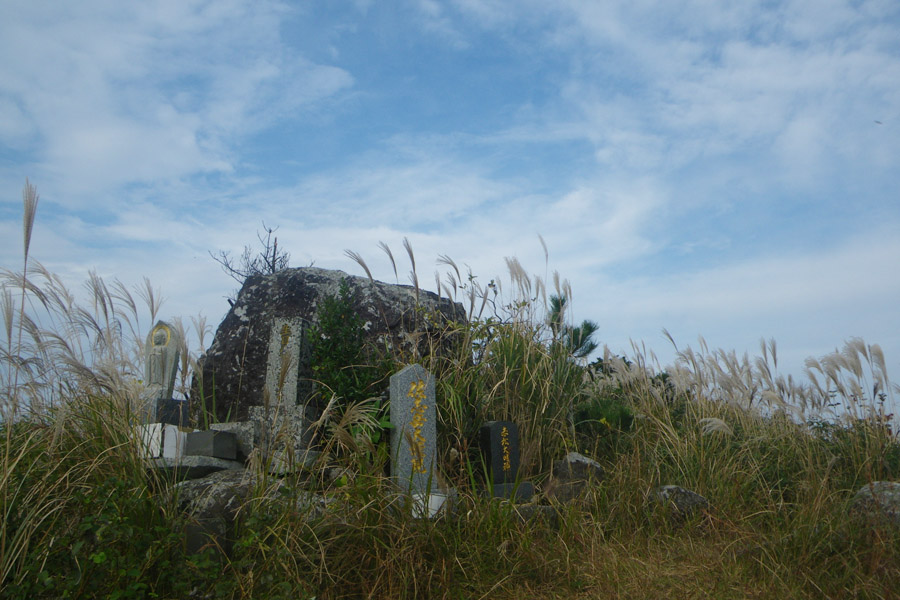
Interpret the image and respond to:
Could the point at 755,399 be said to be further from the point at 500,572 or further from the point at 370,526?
the point at 370,526

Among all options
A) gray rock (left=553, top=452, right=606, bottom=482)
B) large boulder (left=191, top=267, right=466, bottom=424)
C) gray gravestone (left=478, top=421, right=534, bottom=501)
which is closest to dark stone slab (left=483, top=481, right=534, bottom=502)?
gray gravestone (left=478, top=421, right=534, bottom=501)

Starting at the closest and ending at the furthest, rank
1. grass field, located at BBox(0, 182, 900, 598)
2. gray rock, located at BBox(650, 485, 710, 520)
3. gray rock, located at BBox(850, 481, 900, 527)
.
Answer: grass field, located at BBox(0, 182, 900, 598)
gray rock, located at BBox(850, 481, 900, 527)
gray rock, located at BBox(650, 485, 710, 520)

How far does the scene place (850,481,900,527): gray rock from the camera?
361cm

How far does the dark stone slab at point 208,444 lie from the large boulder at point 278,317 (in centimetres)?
77

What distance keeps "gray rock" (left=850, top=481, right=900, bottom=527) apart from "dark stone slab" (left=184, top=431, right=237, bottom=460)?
3935 millimetres

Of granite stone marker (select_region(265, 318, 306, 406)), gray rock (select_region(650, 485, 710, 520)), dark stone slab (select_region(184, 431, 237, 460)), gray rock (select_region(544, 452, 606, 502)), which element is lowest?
gray rock (select_region(650, 485, 710, 520))

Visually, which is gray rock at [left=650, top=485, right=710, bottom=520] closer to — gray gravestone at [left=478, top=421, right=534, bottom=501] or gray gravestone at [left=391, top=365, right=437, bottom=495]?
gray gravestone at [left=478, top=421, right=534, bottom=501]

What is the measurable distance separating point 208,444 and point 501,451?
6.55ft

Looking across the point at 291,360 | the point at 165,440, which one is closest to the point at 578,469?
the point at 291,360

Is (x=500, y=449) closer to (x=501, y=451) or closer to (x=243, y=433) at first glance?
(x=501, y=451)

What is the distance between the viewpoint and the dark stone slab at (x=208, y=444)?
4324 mm

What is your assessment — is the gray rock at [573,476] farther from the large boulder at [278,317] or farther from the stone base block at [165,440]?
the stone base block at [165,440]

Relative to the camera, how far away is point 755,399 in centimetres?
591

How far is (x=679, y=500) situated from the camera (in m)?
4.32
